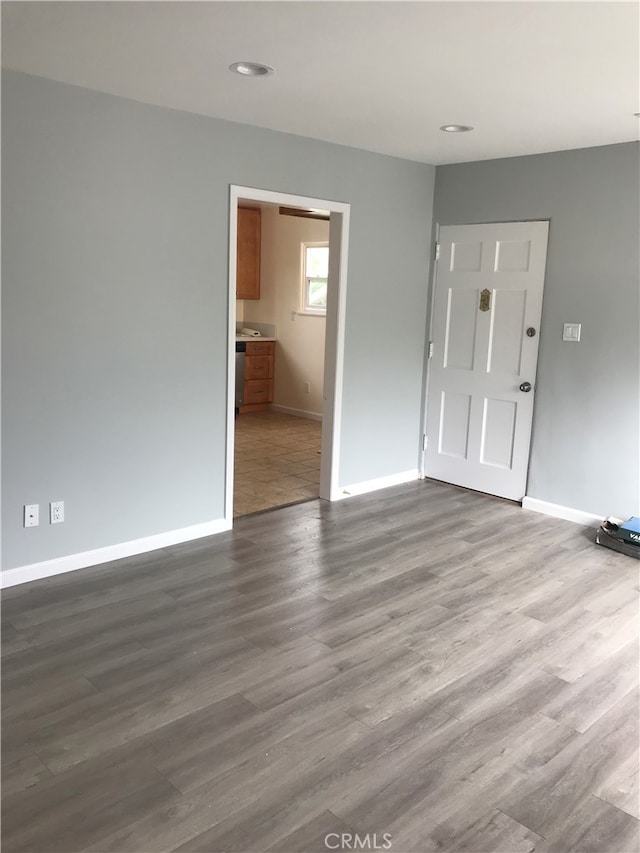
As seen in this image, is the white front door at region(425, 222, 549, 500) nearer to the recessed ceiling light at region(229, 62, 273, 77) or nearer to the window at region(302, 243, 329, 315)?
the recessed ceiling light at region(229, 62, 273, 77)

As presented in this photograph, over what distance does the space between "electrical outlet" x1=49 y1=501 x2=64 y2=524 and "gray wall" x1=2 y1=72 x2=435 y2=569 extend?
4cm

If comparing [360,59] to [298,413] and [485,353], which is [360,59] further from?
[298,413]

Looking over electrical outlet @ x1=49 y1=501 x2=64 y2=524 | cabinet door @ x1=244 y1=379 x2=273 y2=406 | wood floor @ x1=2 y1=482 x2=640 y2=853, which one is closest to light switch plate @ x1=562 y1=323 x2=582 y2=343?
wood floor @ x1=2 y1=482 x2=640 y2=853

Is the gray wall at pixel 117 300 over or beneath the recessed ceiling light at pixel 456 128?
beneath

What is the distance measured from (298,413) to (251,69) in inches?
214

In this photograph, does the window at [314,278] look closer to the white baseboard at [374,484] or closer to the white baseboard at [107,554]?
the white baseboard at [374,484]

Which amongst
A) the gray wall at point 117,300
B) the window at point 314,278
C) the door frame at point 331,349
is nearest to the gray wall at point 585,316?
the door frame at point 331,349

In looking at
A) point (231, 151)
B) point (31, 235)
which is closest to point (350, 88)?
point (231, 151)

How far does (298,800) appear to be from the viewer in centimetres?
211

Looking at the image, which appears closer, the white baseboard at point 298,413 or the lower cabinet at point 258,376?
the white baseboard at point 298,413

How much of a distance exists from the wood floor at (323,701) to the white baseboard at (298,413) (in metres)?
3.87

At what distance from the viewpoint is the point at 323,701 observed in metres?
2.60

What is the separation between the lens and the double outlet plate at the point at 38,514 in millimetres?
3406

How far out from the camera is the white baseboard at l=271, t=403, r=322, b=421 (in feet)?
26.1
